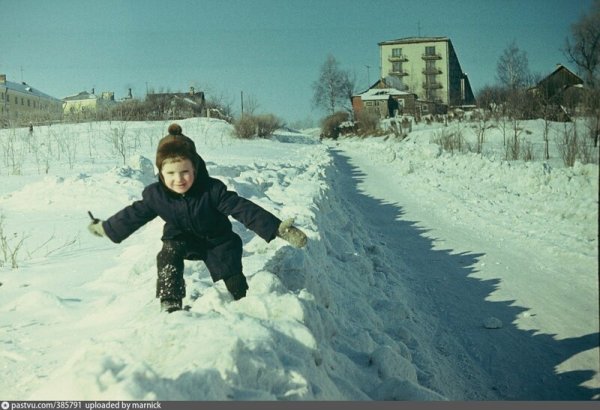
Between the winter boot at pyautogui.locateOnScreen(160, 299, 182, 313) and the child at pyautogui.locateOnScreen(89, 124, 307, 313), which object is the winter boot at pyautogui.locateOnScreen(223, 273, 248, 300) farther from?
the winter boot at pyautogui.locateOnScreen(160, 299, 182, 313)

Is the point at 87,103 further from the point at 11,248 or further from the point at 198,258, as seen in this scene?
the point at 198,258

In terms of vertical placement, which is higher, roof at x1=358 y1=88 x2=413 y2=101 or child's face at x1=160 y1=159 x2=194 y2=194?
roof at x1=358 y1=88 x2=413 y2=101

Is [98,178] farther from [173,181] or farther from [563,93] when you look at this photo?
[563,93]

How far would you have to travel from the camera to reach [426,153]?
40.3ft

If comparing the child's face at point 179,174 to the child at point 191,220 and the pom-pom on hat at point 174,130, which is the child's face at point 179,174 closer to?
the child at point 191,220

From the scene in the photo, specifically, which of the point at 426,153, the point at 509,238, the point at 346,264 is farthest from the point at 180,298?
the point at 426,153

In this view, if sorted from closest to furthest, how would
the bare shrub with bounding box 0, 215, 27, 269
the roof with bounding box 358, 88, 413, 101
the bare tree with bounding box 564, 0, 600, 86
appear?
1. the bare tree with bounding box 564, 0, 600, 86
2. the bare shrub with bounding box 0, 215, 27, 269
3. the roof with bounding box 358, 88, 413, 101

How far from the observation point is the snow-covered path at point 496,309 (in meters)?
2.44

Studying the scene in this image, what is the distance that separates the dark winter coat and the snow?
232mm

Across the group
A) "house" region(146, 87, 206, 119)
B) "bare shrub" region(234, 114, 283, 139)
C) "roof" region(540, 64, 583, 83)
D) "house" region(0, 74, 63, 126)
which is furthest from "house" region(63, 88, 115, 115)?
"roof" region(540, 64, 583, 83)

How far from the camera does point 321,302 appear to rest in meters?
2.70

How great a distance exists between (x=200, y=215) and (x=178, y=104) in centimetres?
286

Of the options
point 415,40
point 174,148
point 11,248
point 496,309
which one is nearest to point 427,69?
point 415,40

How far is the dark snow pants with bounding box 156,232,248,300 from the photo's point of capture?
2475mm
